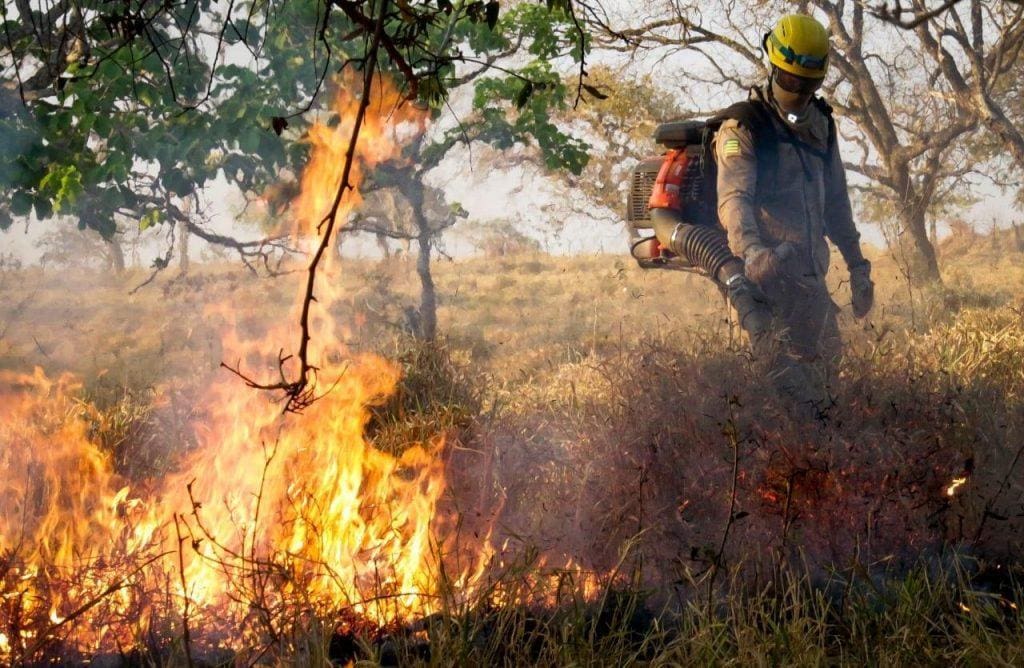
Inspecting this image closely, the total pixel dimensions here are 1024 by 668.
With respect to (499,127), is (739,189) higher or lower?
lower

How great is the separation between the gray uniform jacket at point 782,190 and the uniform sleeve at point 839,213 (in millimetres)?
12

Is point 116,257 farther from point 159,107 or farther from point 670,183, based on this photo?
point 670,183

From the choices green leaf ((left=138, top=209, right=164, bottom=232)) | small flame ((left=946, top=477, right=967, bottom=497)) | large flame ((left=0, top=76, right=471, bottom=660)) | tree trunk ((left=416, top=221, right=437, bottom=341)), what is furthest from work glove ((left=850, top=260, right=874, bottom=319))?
green leaf ((left=138, top=209, right=164, bottom=232))

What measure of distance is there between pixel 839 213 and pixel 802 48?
1116mm

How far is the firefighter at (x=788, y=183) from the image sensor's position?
579 cm

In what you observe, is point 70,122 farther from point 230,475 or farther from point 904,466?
point 904,466

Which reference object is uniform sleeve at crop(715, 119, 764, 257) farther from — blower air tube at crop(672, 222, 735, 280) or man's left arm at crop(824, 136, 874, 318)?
man's left arm at crop(824, 136, 874, 318)

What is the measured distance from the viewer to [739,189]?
5.89 meters

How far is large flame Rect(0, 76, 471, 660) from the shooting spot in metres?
3.61

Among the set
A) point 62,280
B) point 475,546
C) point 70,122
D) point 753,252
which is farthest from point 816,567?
point 62,280

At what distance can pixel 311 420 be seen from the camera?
482 centimetres

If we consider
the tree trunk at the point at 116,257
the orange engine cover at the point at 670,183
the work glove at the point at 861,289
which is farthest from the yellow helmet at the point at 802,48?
the tree trunk at the point at 116,257

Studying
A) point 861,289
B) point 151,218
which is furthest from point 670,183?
point 151,218

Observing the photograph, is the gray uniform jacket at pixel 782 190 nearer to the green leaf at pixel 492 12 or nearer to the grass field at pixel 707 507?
the grass field at pixel 707 507
